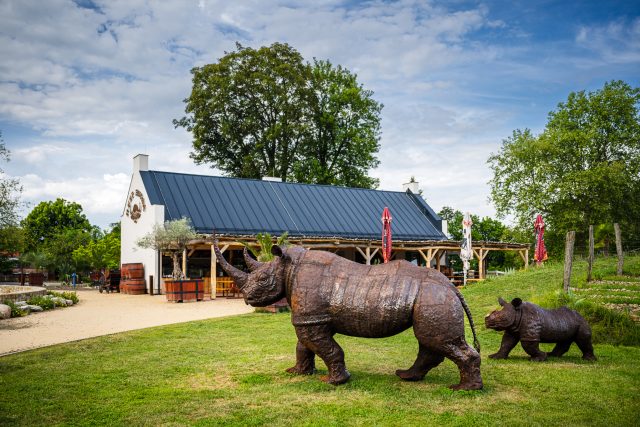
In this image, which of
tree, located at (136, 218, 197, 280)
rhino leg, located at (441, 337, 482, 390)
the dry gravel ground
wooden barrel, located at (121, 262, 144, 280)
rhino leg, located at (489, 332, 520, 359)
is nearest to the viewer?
rhino leg, located at (441, 337, 482, 390)

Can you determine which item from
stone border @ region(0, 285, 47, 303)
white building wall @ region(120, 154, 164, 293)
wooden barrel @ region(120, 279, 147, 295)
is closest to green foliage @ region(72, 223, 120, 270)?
white building wall @ region(120, 154, 164, 293)

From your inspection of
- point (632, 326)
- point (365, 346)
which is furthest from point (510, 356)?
point (632, 326)

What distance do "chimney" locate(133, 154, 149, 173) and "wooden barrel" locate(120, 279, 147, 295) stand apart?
206 inches

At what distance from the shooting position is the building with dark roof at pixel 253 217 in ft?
79.3

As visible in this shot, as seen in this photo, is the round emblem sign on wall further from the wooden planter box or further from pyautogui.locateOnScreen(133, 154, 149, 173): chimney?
the wooden planter box

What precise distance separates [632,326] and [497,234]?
39779 mm

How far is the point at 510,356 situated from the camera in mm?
8609

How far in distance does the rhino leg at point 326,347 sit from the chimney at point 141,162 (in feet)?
69.4

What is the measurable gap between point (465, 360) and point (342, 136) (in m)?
34.0

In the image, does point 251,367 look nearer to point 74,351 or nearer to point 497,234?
point 74,351

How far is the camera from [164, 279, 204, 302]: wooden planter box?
19906 mm

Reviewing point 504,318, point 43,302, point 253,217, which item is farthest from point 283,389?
point 253,217

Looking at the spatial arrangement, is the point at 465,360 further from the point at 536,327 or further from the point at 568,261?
the point at 568,261

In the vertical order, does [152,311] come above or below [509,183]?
below
